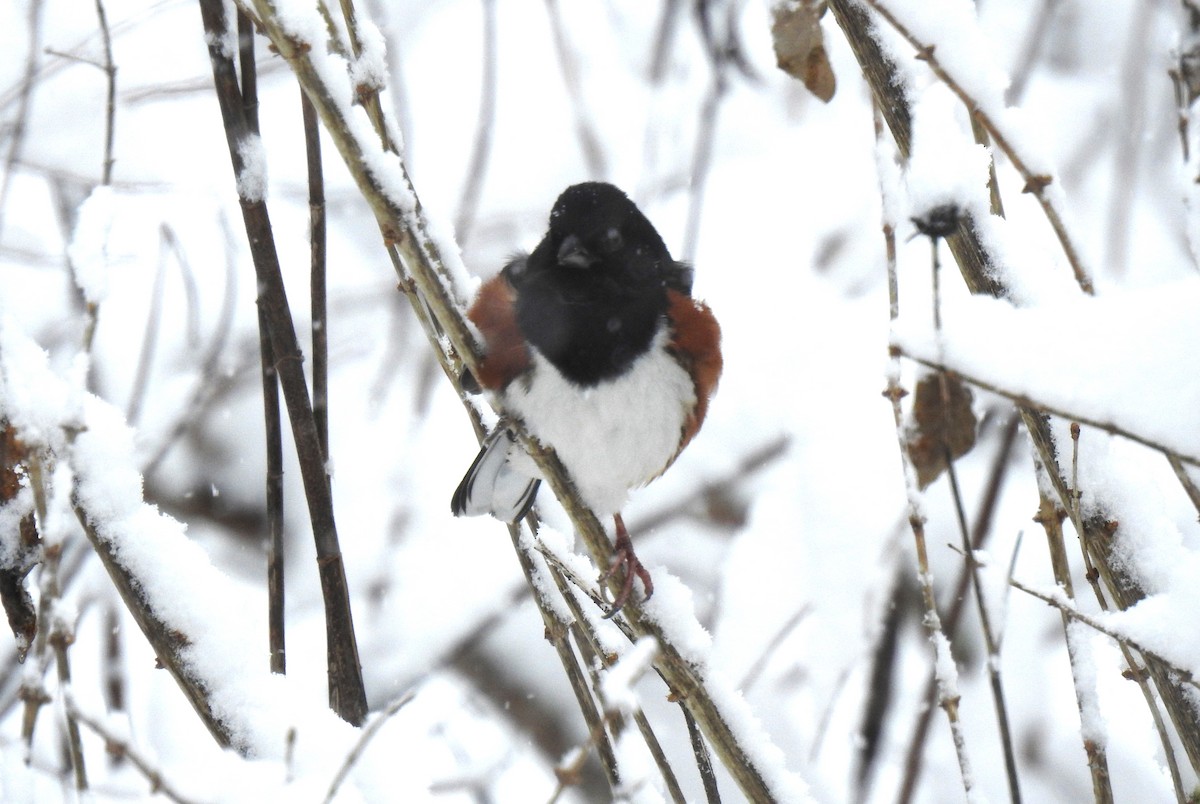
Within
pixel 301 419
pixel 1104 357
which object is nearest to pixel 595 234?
pixel 301 419

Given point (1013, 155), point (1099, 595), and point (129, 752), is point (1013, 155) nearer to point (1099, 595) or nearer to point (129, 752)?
point (1099, 595)

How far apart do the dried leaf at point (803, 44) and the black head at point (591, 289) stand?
840mm

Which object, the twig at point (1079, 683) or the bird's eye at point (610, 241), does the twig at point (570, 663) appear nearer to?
the twig at point (1079, 683)

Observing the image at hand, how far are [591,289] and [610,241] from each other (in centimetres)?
10

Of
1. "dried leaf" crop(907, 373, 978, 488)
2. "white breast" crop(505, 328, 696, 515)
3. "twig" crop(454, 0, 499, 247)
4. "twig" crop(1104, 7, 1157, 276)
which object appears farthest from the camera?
"twig" crop(1104, 7, 1157, 276)

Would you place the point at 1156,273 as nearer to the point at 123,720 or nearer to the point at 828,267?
the point at 828,267

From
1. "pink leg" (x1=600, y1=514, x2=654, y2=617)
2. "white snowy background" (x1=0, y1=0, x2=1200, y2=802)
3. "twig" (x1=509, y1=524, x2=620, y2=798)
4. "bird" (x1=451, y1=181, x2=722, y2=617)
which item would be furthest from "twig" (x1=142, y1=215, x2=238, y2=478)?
"twig" (x1=509, y1=524, x2=620, y2=798)

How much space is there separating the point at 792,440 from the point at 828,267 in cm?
105

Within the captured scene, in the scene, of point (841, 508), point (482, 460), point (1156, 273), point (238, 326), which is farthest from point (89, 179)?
point (1156, 273)

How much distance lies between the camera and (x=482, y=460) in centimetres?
234

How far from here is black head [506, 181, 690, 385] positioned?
7.14ft

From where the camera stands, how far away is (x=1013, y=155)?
101 centimetres

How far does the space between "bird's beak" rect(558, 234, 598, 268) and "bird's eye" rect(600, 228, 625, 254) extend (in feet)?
0.15

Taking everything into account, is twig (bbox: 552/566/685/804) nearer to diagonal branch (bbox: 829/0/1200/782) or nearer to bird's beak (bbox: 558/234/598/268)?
diagonal branch (bbox: 829/0/1200/782)
